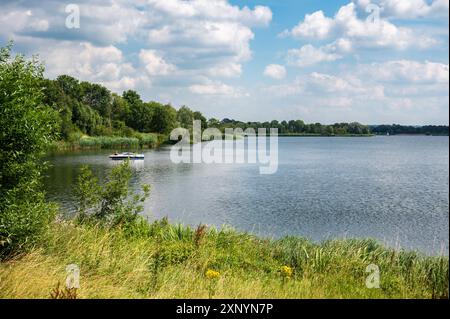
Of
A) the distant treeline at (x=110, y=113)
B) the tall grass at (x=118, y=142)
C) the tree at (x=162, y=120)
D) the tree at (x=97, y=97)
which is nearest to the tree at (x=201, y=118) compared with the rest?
the distant treeline at (x=110, y=113)

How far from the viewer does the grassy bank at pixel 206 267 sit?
6555 millimetres

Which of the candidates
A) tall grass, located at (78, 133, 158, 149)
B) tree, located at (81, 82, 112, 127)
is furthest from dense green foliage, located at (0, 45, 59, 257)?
tree, located at (81, 82, 112, 127)

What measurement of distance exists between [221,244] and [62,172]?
33589 mm

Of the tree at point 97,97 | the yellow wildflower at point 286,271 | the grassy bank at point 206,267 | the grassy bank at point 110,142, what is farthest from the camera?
the tree at point 97,97

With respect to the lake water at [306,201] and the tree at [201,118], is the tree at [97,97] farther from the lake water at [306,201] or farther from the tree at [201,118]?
the lake water at [306,201]

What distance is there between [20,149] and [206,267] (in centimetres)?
433

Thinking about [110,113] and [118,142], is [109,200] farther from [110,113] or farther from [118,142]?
[110,113]

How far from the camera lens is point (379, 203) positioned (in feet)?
92.1

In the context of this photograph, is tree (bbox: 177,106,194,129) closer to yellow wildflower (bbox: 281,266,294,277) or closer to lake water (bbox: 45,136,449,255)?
lake water (bbox: 45,136,449,255)

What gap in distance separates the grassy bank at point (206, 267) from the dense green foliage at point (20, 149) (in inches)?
20.5

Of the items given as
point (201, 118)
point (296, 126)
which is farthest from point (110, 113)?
point (296, 126)

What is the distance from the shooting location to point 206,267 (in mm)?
9164

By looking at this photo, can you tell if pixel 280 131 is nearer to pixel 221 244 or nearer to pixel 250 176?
pixel 250 176
